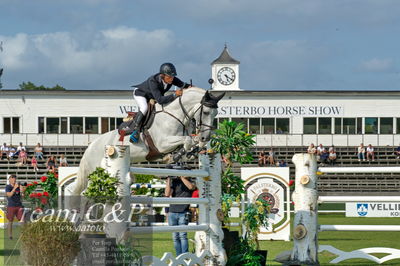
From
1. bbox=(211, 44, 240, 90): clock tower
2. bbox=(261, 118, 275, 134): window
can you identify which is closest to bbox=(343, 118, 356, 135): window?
bbox=(261, 118, 275, 134): window

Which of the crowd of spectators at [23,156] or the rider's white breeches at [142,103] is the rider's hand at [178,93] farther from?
the crowd of spectators at [23,156]

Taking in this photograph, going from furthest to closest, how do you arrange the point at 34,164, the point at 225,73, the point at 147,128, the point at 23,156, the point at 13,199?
the point at 225,73, the point at 23,156, the point at 34,164, the point at 13,199, the point at 147,128

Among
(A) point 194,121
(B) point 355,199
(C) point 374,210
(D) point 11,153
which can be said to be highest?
(A) point 194,121

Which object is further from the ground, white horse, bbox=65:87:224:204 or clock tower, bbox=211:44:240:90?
clock tower, bbox=211:44:240:90

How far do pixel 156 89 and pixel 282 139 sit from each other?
39.8m

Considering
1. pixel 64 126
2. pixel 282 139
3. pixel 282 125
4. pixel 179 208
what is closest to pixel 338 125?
pixel 282 125

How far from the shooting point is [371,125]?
171 ft

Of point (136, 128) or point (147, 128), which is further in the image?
point (147, 128)

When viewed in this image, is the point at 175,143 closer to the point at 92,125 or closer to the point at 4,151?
the point at 4,151

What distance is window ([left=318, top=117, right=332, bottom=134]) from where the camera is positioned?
51959 mm

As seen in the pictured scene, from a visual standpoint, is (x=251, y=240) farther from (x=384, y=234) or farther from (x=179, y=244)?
(x=384, y=234)

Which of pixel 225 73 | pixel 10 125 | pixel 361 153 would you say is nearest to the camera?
pixel 361 153

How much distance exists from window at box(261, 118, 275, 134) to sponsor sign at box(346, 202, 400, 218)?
2697 cm

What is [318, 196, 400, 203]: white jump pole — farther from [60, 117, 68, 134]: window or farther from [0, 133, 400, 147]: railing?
[60, 117, 68, 134]: window
